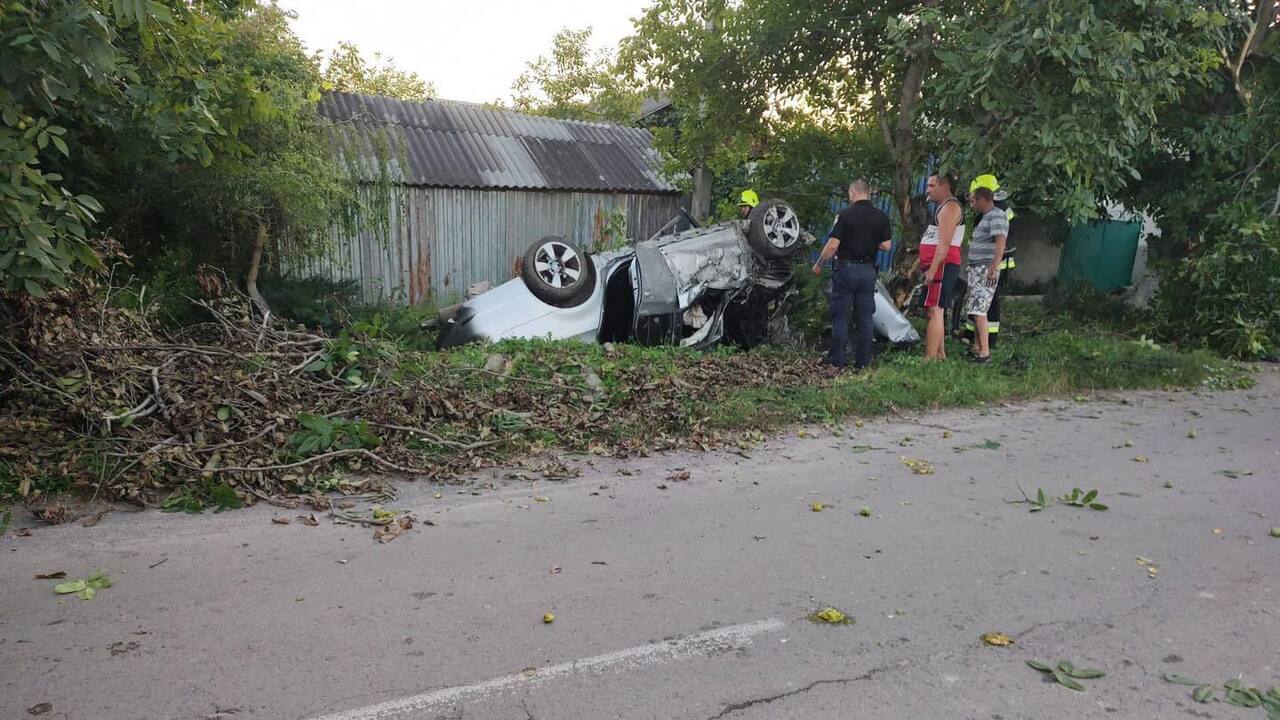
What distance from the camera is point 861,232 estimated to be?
7832 millimetres

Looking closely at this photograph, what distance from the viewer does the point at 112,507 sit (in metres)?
4.25

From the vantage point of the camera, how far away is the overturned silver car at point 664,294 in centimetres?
828

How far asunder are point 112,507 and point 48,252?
136cm

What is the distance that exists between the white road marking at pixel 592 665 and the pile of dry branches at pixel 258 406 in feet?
7.45

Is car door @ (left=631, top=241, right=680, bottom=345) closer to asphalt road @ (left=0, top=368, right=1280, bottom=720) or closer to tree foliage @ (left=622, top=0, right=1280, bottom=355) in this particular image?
tree foliage @ (left=622, top=0, right=1280, bottom=355)

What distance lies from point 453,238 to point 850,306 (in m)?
6.71

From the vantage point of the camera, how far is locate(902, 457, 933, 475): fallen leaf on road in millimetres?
5250

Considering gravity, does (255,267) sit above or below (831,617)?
above

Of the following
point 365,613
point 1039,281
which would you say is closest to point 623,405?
point 365,613

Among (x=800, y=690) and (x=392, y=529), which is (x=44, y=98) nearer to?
(x=392, y=529)

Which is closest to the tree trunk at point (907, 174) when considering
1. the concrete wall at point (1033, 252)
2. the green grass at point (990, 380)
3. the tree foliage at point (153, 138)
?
the green grass at point (990, 380)

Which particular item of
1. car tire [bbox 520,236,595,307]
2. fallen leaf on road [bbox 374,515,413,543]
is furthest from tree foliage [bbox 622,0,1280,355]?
fallen leaf on road [bbox 374,515,413,543]

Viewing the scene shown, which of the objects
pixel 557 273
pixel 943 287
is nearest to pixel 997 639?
pixel 943 287

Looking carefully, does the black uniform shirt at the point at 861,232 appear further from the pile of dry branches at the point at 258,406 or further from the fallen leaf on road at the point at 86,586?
the fallen leaf on road at the point at 86,586
